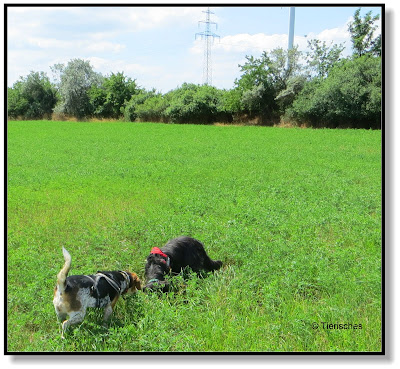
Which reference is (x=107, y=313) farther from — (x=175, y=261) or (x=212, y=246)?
(x=212, y=246)

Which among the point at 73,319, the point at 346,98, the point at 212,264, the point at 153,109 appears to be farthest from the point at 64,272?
the point at 153,109

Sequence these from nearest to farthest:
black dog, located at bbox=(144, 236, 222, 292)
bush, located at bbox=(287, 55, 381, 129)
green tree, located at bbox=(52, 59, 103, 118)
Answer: black dog, located at bbox=(144, 236, 222, 292) → bush, located at bbox=(287, 55, 381, 129) → green tree, located at bbox=(52, 59, 103, 118)

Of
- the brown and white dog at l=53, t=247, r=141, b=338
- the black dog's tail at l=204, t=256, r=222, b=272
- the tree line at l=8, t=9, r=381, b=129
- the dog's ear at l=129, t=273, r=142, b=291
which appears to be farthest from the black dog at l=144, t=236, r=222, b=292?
the tree line at l=8, t=9, r=381, b=129

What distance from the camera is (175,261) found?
17.6ft

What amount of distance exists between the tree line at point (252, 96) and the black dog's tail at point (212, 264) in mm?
27213

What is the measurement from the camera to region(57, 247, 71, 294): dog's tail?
11.5ft

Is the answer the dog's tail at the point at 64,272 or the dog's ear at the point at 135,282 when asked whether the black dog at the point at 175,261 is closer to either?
the dog's ear at the point at 135,282

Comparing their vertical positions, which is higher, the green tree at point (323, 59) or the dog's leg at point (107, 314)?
the green tree at point (323, 59)

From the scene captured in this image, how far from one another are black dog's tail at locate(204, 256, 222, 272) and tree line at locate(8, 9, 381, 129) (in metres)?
27.2

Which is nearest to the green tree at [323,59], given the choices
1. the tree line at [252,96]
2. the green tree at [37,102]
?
the tree line at [252,96]

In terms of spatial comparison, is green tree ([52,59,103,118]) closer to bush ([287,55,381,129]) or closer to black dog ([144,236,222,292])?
bush ([287,55,381,129])

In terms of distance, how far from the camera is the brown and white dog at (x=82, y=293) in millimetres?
3658

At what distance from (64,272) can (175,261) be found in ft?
→ 6.75

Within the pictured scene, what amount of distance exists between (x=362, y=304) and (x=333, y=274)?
28.6 inches
